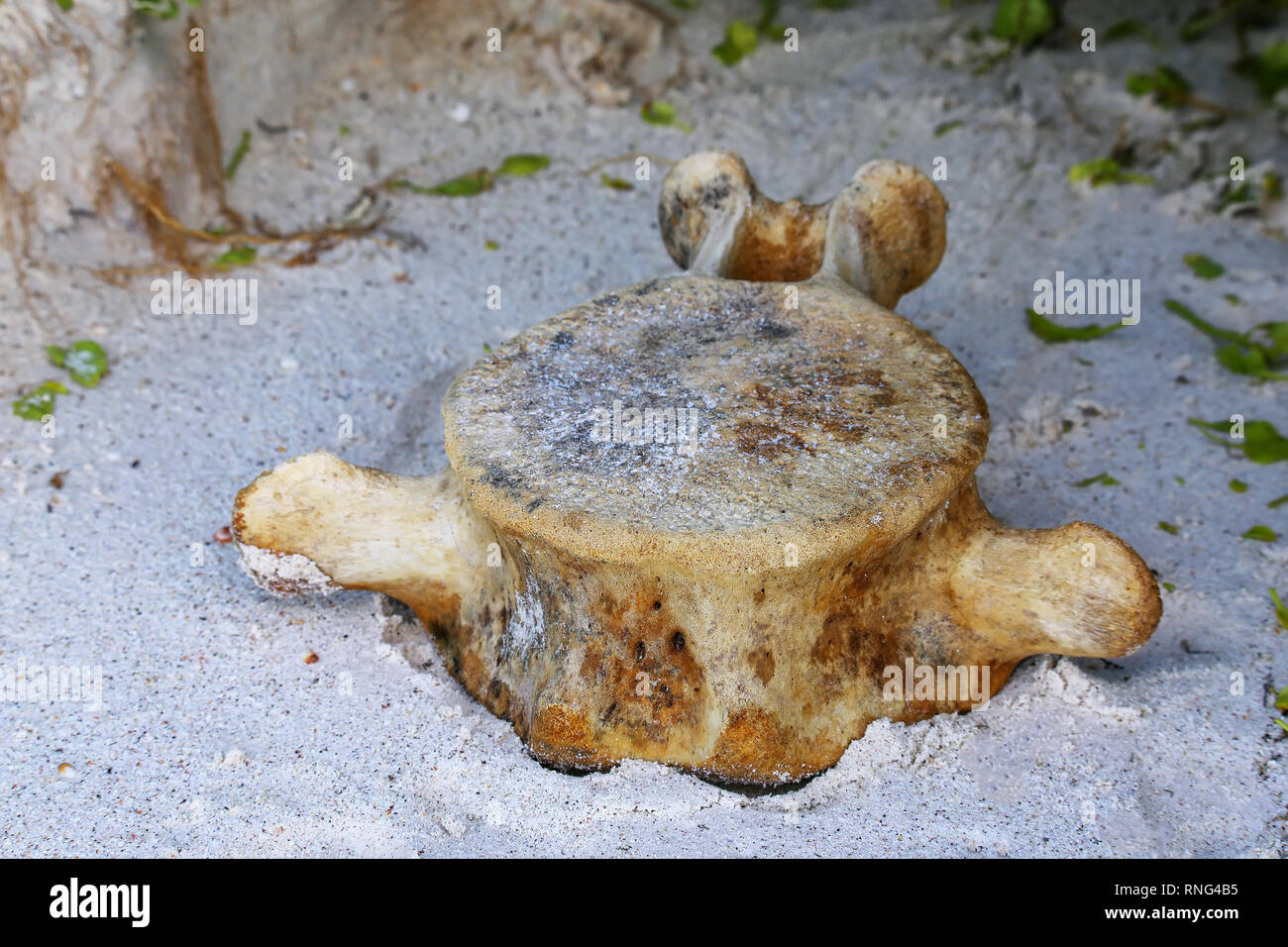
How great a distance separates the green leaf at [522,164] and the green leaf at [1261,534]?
2490mm

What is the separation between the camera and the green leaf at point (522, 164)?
410 centimetres

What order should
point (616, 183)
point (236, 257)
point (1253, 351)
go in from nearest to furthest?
point (1253, 351)
point (236, 257)
point (616, 183)

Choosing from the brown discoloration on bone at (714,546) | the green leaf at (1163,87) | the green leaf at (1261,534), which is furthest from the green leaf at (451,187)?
the green leaf at (1261,534)

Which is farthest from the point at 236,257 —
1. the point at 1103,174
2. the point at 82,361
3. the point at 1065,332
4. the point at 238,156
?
the point at 1103,174

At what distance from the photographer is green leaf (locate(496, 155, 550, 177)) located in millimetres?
4102

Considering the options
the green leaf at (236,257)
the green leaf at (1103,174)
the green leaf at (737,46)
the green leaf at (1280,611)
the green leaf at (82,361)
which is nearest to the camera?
the green leaf at (1280,611)

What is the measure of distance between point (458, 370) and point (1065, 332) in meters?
1.71

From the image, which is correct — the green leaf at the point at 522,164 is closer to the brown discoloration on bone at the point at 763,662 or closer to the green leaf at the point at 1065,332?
the green leaf at the point at 1065,332

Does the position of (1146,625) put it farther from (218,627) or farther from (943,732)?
(218,627)

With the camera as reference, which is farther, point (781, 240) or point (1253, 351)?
point (1253, 351)

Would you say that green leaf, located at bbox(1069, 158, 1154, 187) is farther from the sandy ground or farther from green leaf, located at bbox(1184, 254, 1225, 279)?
green leaf, located at bbox(1184, 254, 1225, 279)

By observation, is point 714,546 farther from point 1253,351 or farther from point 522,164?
point 522,164

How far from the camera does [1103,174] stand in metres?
3.98

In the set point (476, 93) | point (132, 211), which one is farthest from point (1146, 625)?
point (476, 93)
